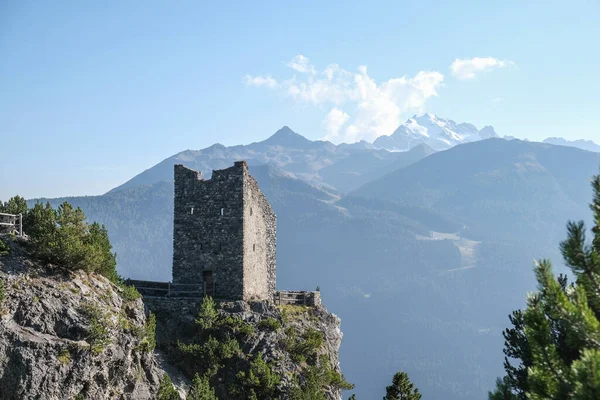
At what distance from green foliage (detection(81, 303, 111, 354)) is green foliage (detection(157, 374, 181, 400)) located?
4667 mm

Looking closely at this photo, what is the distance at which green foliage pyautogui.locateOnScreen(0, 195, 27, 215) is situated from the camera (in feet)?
117

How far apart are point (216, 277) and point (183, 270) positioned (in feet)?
8.54

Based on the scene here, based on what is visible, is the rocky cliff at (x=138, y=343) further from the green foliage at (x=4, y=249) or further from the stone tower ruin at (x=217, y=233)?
the stone tower ruin at (x=217, y=233)

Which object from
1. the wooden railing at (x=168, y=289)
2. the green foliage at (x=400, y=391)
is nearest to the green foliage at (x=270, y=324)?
the wooden railing at (x=168, y=289)

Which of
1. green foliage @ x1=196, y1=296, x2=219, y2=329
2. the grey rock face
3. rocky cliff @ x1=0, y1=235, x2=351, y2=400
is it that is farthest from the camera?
green foliage @ x1=196, y1=296, x2=219, y2=329

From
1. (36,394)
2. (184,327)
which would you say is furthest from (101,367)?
(184,327)

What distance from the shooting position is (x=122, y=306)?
34.2 meters

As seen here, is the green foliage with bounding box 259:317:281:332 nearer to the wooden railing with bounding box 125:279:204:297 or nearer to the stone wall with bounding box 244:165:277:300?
the stone wall with bounding box 244:165:277:300

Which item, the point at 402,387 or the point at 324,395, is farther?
the point at 324,395

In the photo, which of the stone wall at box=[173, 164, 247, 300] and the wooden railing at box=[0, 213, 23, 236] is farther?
the stone wall at box=[173, 164, 247, 300]

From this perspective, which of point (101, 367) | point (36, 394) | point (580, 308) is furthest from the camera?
point (101, 367)

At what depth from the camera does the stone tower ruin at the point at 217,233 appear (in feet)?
137

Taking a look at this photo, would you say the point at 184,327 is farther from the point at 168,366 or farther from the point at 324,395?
the point at 324,395

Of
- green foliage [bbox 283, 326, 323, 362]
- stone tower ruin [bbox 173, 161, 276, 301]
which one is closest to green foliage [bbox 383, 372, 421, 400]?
green foliage [bbox 283, 326, 323, 362]
